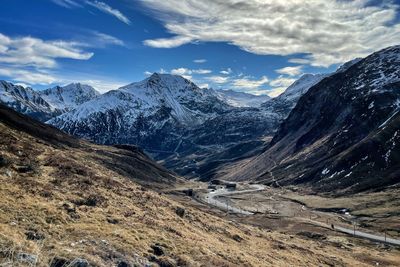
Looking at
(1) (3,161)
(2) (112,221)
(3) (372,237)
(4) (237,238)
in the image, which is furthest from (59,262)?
(3) (372,237)

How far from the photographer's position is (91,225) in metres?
30.9

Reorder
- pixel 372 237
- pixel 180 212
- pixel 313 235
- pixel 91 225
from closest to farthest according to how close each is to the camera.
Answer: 1. pixel 91 225
2. pixel 180 212
3. pixel 313 235
4. pixel 372 237

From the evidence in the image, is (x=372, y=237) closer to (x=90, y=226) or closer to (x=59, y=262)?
(x=90, y=226)

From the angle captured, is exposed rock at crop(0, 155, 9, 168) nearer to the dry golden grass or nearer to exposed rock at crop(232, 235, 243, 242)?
the dry golden grass

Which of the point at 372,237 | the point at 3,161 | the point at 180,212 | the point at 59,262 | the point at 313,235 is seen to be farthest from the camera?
the point at 372,237

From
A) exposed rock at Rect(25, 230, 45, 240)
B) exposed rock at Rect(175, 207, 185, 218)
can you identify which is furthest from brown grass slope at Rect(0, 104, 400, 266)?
exposed rock at Rect(175, 207, 185, 218)

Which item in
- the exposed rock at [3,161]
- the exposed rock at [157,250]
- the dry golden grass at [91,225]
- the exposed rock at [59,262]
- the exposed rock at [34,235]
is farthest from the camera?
the exposed rock at [3,161]

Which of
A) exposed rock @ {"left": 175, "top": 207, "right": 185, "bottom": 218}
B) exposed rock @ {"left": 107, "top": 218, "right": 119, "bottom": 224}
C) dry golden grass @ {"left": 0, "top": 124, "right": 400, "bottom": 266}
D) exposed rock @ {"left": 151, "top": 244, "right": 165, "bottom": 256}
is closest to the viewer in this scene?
dry golden grass @ {"left": 0, "top": 124, "right": 400, "bottom": 266}

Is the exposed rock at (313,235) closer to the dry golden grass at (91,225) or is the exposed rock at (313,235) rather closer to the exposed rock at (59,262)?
the dry golden grass at (91,225)

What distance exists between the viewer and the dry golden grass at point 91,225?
83.5 feet

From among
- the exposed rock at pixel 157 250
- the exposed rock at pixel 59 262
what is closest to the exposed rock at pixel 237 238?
the exposed rock at pixel 157 250

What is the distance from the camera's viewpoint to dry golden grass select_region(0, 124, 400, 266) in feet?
83.5

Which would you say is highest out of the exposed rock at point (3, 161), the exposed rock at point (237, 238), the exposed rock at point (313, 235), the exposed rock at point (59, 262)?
the exposed rock at point (3, 161)

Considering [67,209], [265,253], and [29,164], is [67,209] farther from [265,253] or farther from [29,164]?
[265,253]
